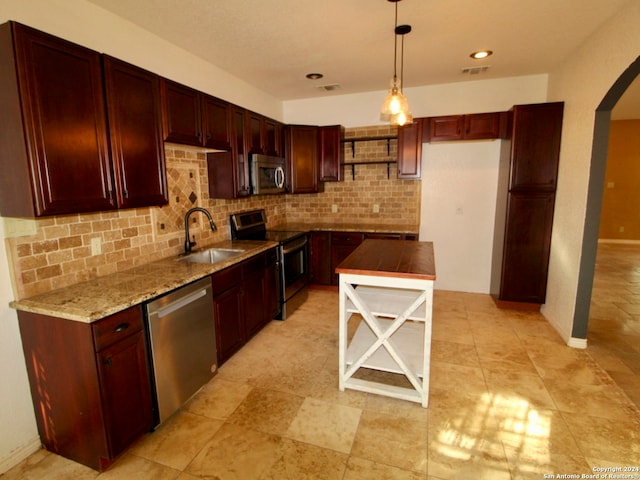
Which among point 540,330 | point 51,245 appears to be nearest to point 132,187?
point 51,245

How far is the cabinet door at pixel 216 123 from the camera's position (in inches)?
109

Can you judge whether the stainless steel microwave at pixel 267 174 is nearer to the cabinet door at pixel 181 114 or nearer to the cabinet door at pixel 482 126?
the cabinet door at pixel 181 114

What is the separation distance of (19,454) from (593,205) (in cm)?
441

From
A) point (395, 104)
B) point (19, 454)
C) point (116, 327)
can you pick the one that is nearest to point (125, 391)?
point (116, 327)

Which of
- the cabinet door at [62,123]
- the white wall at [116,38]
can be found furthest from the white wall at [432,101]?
the cabinet door at [62,123]

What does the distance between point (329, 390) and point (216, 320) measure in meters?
1.01

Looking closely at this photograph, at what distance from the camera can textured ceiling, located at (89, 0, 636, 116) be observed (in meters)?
2.28

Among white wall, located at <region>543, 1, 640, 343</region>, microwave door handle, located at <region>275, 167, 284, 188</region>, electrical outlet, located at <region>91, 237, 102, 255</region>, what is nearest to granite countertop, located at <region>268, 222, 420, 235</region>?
microwave door handle, located at <region>275, 167, 284, 188</region>

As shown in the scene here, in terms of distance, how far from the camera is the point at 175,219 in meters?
2.89

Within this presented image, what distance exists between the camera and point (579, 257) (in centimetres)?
291

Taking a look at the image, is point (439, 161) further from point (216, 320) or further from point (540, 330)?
point (216, 320)

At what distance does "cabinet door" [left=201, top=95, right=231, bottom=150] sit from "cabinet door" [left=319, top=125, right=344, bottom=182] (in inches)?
65.7

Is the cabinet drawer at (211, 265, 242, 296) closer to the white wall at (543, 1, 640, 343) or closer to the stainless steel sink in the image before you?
the stainless steel sink

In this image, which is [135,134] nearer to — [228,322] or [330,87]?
[228,322]
